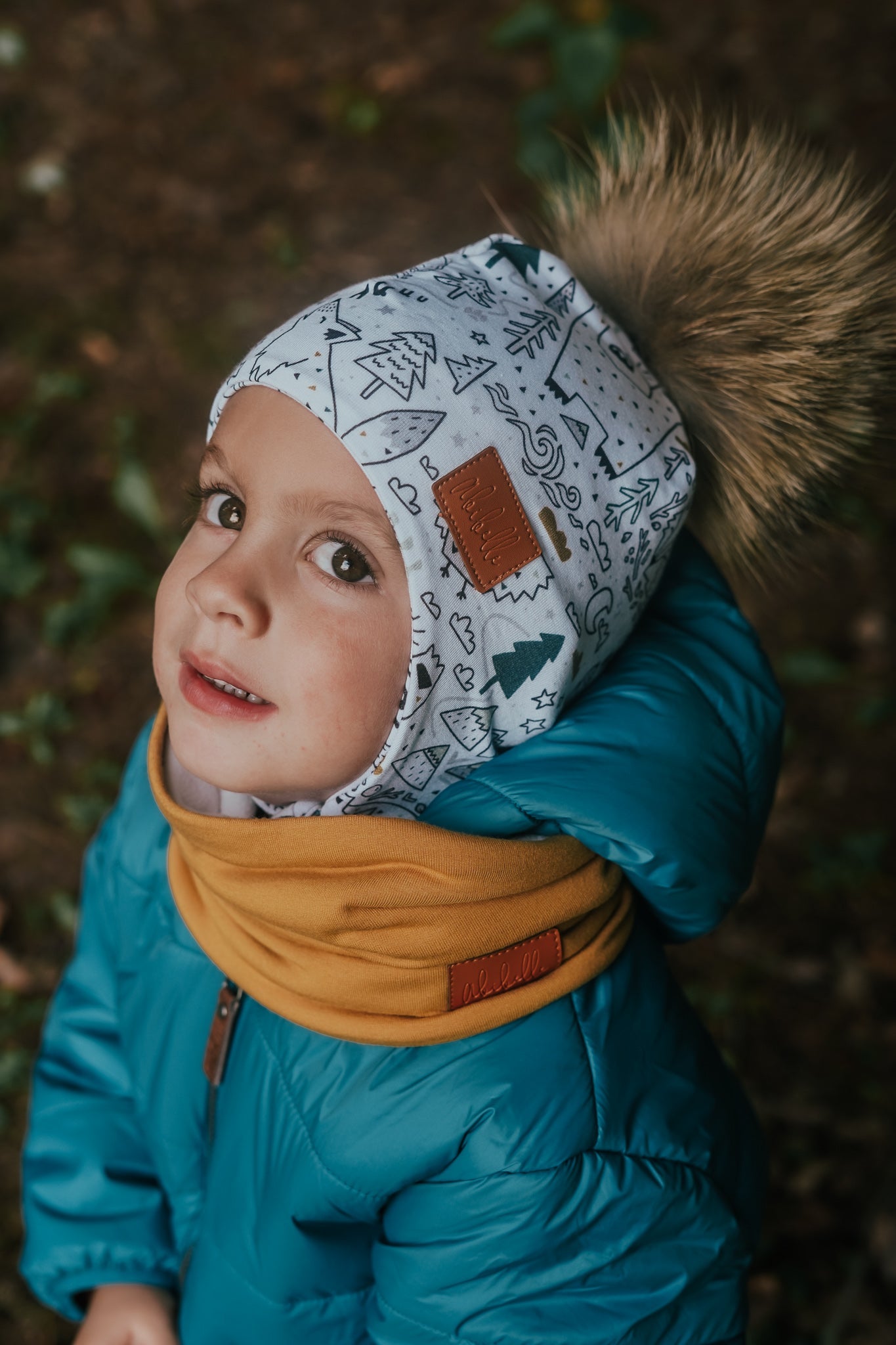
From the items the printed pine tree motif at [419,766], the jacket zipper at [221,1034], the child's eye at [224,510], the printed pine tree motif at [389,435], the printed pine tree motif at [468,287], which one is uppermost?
the printed pine tree motif at [468,287]

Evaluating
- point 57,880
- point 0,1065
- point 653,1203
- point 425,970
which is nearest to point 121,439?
point 57,880

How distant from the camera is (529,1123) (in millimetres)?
1415

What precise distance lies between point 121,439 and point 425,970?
2.93 meters

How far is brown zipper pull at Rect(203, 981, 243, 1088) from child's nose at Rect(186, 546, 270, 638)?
67cm

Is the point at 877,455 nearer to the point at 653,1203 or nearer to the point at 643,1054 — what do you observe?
the point at 643,1054

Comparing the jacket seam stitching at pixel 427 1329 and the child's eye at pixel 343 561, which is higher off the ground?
the child's eye at pixel 343 561

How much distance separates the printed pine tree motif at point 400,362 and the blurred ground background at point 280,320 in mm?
658

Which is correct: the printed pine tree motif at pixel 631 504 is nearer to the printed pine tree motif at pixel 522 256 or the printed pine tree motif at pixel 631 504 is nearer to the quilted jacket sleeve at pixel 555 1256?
the printed pine tree motif at pixel 522 256

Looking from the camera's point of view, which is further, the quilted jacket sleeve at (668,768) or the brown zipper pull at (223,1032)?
the brown zipper pull at (223,1032)

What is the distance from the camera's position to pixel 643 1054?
5.08 feet

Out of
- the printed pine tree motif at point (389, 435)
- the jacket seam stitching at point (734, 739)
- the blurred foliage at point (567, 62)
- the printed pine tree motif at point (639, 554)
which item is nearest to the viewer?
the printed pine tree motif at point (389, 435)

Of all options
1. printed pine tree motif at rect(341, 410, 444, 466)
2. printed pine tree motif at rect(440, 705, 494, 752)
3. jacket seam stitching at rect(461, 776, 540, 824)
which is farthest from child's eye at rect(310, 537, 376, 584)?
jacket seam stitching at rect(461, 776, 540, 824)

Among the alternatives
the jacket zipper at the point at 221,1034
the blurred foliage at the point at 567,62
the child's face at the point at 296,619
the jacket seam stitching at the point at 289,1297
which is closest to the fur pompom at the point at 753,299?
the child's face at the point at 296,619

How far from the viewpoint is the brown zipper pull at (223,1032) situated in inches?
66.9
